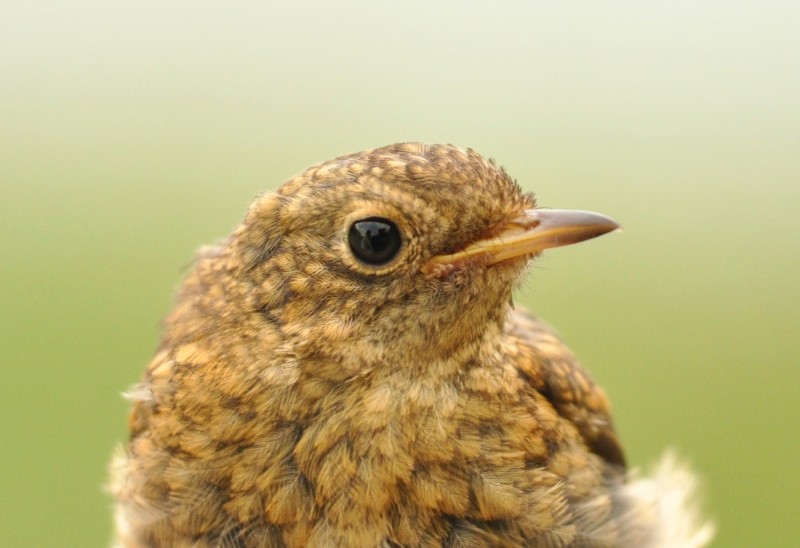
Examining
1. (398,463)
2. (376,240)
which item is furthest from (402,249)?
(398,463)

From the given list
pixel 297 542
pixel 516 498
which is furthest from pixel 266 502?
pixel 516 498

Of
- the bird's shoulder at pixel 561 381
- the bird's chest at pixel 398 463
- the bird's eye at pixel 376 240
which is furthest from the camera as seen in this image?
the bird's shoulder at pixel 561 381

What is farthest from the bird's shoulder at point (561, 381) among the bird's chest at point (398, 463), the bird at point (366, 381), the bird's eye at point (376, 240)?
the bird's eye at point (376, 240)

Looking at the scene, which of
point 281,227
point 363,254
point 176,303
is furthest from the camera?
point 176,303

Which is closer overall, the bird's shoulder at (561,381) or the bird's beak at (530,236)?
the bird's beak at (530,236)

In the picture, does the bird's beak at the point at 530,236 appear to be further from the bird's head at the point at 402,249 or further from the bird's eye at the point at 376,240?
the bird's eye at the point at 376,240

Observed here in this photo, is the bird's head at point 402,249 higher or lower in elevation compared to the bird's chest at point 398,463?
higher

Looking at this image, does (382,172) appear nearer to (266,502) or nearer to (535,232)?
(535,232)
